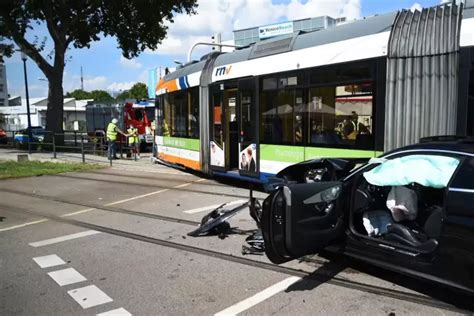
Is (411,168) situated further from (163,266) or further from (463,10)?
(463,10)

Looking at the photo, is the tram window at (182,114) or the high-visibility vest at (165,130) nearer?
the tram window at (182,114)

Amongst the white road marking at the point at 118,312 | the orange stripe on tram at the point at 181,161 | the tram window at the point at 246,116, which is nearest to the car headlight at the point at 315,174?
the white road marking at the point at 118,312

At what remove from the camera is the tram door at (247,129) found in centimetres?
1054

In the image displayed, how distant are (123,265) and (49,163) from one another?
46.1 ft

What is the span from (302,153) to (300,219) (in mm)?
4665

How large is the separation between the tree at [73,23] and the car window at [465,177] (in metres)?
23.1

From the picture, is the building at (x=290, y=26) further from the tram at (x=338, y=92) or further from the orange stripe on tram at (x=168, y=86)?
the tram at (x=338, y=92)

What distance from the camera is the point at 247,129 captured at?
1084 cm

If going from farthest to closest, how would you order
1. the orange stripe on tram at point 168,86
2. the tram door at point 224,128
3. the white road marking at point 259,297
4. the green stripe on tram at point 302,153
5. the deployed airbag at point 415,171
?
the orange stripe on tram at point 168,86, the tram door at point 224,128, the green stripe on tram at point 302,153, the white road marking at point 259,297, the deployed airbag at point 415,171

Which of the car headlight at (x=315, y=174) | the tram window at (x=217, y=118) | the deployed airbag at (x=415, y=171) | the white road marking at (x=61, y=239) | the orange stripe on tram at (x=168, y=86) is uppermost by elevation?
the orange stripe on tram at (x=168, y=86)

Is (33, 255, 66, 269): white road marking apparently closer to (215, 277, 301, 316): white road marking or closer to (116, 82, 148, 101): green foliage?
(215, 277, 301, 316): white road marking

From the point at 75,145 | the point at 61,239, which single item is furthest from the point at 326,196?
the point at 75,145

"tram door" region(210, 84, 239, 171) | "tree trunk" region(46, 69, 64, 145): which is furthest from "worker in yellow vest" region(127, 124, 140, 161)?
"tram door" region(210, 84, 239, 171)

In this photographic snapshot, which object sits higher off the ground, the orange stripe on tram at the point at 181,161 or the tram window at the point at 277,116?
the tram window at the point at 277,116
